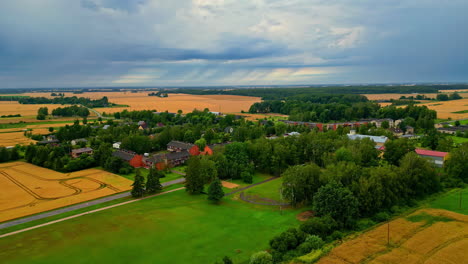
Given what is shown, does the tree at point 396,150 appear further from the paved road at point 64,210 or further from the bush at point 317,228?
the paved road at point 64,210

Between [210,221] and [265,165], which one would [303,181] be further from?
[265,165]

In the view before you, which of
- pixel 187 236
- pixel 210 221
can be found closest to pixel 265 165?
pixel 210 221

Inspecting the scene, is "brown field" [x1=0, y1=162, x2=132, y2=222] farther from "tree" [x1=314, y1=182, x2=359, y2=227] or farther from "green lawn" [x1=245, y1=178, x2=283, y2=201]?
"tree" [x1=314, y1=182, x2=359, y2=227]

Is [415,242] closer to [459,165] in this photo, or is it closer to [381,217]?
[381,217]

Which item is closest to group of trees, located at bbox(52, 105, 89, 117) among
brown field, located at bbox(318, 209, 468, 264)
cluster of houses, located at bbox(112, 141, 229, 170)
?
cluster of houses, located at bbox(112, 141, 229, 170)

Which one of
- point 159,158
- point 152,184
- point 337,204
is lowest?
point 152,184

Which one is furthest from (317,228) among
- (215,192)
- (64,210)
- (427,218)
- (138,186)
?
(64,210)
